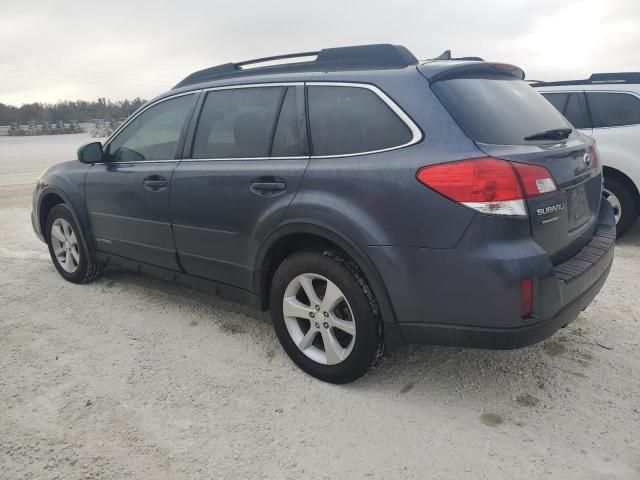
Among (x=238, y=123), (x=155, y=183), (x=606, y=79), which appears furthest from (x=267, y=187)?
(x=606, y=79)

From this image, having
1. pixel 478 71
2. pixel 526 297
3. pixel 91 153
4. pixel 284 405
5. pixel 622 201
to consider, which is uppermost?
pixel 478 71

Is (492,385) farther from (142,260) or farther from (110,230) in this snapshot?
(110,230)

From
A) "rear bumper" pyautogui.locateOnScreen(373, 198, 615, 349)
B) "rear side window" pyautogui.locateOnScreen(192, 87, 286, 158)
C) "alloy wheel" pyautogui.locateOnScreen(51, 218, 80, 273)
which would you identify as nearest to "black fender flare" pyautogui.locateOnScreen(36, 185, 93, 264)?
"alloy wheel" pyautogui.locateOnScreen(51, 218, 80, 273)

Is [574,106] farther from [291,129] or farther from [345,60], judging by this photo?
[291,129]

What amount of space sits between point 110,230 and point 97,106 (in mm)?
76524

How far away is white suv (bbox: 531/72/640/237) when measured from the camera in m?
5.56

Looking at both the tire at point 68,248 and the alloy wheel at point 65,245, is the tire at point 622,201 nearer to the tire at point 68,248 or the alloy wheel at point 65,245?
the tire at point 68,248

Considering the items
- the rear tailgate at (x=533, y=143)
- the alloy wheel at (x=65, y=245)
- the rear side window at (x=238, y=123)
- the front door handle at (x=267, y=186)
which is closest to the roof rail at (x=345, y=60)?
the rear side window at (x=238, y=123)

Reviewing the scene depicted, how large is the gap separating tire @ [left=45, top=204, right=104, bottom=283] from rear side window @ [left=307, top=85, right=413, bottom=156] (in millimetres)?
2731

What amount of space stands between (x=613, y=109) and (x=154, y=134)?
4.90 metres

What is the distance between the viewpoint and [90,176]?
4391mm

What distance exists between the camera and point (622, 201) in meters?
5.66

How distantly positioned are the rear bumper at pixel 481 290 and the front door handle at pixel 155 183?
72.6 inches

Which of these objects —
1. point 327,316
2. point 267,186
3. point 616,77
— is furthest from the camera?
point 616,77
